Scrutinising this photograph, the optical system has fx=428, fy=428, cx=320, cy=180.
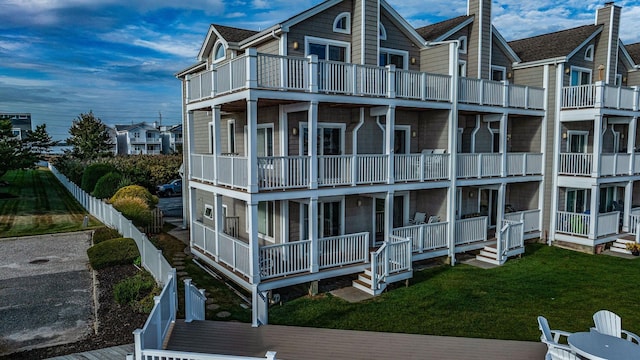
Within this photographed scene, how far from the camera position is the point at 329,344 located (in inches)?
334

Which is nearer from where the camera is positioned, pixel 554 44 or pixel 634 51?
pixel 554 44

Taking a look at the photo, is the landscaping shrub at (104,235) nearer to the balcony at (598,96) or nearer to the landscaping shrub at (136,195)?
the landscaping shrub at (136,195)

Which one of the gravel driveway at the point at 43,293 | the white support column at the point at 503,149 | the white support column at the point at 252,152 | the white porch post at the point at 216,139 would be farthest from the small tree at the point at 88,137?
the white support column at the point at 503,149

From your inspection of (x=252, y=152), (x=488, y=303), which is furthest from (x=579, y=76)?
(x=252, y=152)

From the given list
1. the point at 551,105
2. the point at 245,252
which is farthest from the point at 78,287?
the point at 551,105

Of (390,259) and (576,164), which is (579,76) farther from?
(390,259)

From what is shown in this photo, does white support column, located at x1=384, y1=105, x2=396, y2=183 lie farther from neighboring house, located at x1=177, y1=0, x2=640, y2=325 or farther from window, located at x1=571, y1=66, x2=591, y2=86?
window, located at x1=571, y1=66, x2=591, y2=86

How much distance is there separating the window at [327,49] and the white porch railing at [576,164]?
10916mm

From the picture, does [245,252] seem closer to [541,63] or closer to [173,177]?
[541,63]

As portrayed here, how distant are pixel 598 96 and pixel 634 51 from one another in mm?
10548

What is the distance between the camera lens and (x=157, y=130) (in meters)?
98.4

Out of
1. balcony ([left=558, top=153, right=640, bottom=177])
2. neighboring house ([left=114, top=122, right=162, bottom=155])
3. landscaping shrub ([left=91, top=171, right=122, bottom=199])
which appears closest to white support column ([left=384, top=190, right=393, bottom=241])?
balcony ([left=558, top=153, right=640, bottom=177])

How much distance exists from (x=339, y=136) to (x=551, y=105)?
10290 millimetres

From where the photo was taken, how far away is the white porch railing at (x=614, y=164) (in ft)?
59.3
